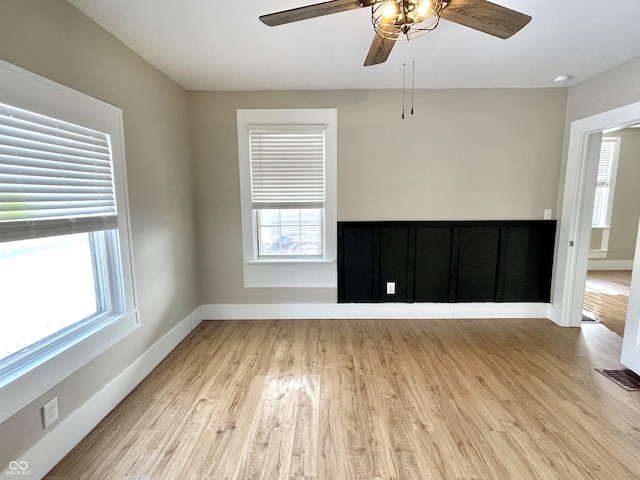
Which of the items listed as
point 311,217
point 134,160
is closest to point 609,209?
point 311,217

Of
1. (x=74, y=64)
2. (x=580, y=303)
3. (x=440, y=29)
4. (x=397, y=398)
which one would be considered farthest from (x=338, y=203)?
(x=580, y=303)

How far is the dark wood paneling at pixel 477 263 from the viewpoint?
316 centimetres

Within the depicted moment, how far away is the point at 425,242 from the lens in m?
3.18

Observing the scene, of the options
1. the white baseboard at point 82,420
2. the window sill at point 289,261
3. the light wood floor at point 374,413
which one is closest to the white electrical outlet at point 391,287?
the light wood floor at point 374,413

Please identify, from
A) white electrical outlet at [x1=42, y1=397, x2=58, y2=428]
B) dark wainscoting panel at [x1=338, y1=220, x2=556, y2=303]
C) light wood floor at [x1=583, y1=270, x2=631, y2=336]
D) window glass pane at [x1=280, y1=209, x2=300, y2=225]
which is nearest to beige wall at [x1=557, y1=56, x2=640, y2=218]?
dark wainscoting panel at [x1=338, y1=220, x2=556, y2=303]

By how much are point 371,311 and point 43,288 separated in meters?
2.77

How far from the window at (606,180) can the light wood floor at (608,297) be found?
0.94 m

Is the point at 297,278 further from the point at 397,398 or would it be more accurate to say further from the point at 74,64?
the point at 74,64

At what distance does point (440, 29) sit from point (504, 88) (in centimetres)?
159

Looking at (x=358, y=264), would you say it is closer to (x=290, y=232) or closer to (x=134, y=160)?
(x=290, y=232)

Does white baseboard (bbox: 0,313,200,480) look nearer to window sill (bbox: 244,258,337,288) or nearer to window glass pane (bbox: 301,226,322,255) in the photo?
window sill (bbox: 244,258,337,288)

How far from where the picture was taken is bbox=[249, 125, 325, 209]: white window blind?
119 inches

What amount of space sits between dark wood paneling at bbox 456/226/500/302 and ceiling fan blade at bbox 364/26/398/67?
81.8 inches

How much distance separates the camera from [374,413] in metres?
1.83
